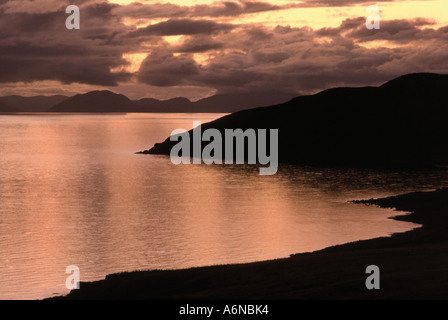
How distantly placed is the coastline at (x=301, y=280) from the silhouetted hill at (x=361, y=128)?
378 ft

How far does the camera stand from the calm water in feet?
180

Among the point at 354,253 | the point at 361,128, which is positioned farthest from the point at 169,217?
the point at 361,128

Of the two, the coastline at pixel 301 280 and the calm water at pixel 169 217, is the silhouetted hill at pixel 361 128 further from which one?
the coastline at pixel 301 280

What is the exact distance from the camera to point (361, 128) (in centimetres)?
17850

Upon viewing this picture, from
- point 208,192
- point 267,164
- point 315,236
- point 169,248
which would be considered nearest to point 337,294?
→ point 169,248

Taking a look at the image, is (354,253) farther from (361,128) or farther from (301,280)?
(361,128)

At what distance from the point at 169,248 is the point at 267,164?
3914 inches

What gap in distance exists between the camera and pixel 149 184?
115812 millimetres

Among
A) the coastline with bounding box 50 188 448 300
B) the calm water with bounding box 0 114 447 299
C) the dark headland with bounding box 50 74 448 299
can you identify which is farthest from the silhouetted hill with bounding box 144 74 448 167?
the coastline with bounding box 50 188 448 300

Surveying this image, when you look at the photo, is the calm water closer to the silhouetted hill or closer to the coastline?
the coastline

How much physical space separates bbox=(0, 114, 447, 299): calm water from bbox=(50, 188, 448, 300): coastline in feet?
20.5

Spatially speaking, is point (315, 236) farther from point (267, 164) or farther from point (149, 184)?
point (267, 164)

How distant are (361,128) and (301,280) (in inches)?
5705
